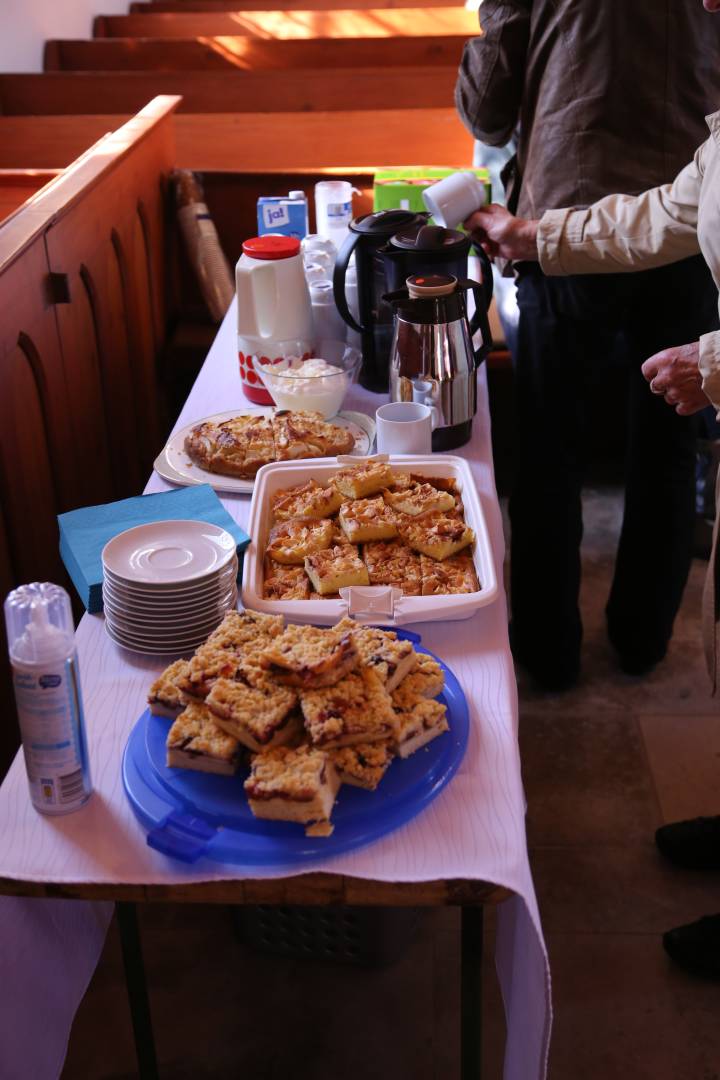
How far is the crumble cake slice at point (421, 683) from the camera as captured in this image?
1062 mm

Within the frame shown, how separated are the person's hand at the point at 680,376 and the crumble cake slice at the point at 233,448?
0.60 metres

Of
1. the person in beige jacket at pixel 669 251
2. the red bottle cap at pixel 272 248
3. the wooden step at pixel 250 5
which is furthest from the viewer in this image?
the wooden step at pixel 250 5

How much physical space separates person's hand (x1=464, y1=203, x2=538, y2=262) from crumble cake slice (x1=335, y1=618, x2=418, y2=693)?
109cm

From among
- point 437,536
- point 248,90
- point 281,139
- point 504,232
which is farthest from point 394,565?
point 248,90

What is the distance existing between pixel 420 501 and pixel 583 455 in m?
0.99

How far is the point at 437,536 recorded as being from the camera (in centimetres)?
136

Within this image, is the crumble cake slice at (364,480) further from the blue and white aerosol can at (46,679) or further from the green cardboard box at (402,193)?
Result: the green cardboard box at (402,193)

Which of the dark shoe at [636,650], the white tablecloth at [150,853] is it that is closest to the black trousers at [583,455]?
Answer: the dark shoe at [636,650]

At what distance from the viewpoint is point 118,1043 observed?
5.36ft

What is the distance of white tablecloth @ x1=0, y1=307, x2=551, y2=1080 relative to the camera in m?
0.95

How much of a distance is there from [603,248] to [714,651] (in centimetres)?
74

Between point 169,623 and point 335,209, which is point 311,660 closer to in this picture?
point 169,623

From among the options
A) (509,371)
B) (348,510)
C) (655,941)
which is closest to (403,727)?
(348,510)

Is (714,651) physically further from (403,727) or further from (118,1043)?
(118,1043)
